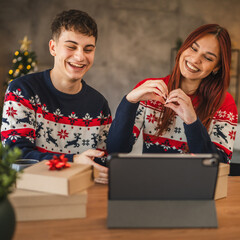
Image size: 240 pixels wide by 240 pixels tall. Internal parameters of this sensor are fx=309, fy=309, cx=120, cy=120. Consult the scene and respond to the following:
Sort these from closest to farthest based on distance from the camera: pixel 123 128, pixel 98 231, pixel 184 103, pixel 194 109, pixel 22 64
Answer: pixel 98 231 → pixel 184 103 → pixel 123 128 → pixel 194 109 → pixel 22 64

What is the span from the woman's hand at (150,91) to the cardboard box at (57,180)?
0.62 m

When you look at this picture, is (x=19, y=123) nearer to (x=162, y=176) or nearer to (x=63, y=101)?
(x=63, y=101)

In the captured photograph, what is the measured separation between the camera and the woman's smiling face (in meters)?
1.65

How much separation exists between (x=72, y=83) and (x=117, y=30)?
4651mm

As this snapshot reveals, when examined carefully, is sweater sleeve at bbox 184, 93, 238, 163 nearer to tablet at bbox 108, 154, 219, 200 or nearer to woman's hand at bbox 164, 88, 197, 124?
woman's hand at bbox 164, 88, 197, 124

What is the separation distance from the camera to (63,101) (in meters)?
1.67

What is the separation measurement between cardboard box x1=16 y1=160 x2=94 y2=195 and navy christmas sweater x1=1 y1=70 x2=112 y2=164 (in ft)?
1.90

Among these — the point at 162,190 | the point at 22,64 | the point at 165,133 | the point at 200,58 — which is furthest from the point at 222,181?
the point at 22,64

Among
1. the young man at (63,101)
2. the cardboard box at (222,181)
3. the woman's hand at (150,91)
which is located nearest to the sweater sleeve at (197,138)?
the woman's hand at (150,91)

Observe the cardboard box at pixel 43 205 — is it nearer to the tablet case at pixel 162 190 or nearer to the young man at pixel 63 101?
the tablet case at pixel 162 190

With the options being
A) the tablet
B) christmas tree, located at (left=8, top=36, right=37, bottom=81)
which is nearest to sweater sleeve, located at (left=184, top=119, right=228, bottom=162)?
the tablet

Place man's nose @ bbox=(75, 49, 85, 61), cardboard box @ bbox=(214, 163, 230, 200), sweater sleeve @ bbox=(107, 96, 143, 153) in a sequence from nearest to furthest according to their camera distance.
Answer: cardboard box @ bbox=(214, 163, 230, 200) < sweater sleeve @ bbox=(107, 96, 143, 153) < man's nose @ bbox=(75, 49, 85, 61)

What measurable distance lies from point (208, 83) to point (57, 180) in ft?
4.09

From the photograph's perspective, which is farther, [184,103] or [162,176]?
[184,103]
